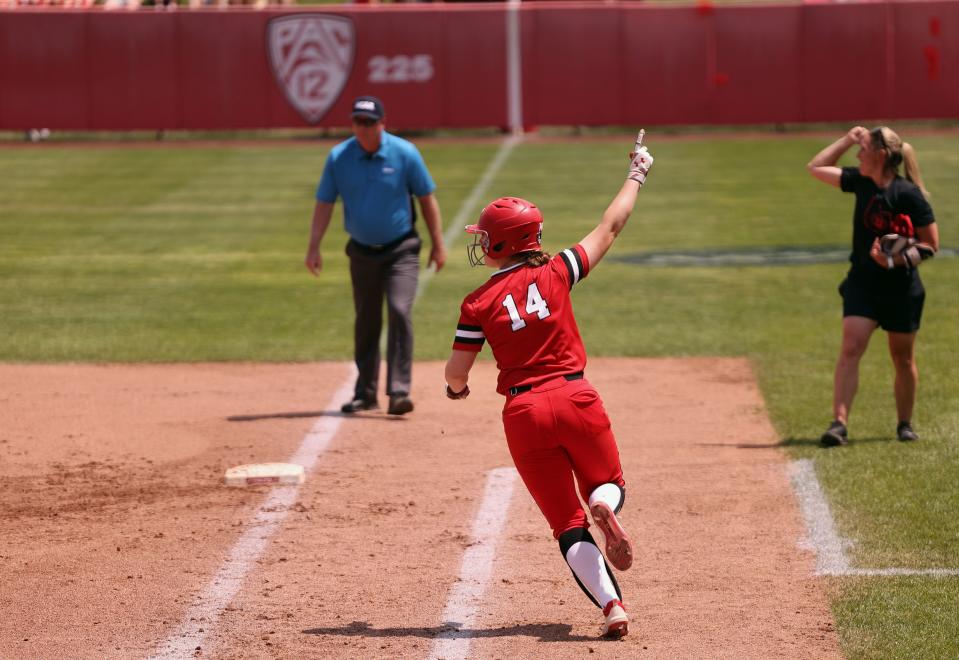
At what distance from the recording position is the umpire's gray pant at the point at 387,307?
1093 centimetres

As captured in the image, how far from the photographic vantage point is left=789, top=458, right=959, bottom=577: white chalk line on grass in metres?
7.15

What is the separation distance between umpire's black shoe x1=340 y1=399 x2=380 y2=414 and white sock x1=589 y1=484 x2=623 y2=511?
191 inches

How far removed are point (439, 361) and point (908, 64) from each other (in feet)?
57.5

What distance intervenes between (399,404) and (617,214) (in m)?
4.49

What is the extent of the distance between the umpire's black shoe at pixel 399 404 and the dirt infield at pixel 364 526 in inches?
3.3

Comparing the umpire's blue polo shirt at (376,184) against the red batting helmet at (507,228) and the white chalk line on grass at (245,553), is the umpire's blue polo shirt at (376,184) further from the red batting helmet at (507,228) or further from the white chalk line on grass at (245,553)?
the red batting helmet at (507,228)

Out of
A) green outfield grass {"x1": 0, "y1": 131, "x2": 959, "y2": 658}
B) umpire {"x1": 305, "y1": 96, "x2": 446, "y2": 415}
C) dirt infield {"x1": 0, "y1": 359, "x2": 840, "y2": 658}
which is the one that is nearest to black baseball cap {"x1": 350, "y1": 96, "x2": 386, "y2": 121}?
umpire {"x1": 305, "y1": 96, "x2": 446, "y2": 415}

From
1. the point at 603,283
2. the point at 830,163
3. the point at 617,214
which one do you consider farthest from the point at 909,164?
the point at 603,283

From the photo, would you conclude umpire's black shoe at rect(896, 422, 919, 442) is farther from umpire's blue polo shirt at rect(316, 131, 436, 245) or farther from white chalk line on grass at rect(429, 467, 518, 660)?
umpire's blue polo shirt at rect(316, 131, 436, 245)

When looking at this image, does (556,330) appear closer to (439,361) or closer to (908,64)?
(439,361)

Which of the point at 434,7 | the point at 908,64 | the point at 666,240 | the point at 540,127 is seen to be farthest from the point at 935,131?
the point at 666,240

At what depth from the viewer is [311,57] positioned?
90.9 ft

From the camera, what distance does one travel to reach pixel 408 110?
92.1 ft

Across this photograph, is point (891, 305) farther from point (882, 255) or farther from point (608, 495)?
point (608, 495)
